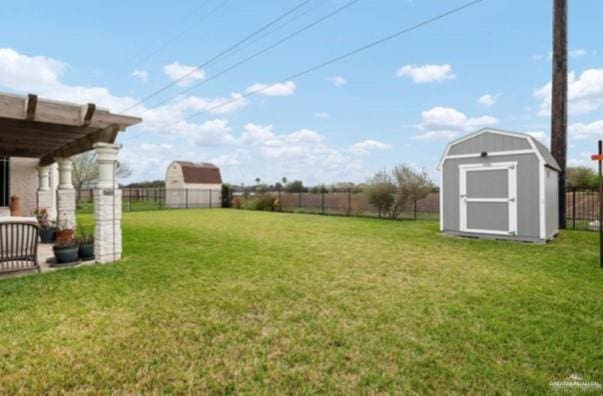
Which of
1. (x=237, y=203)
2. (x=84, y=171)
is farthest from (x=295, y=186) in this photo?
(x=84, y=171)

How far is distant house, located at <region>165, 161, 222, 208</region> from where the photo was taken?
2267 cm

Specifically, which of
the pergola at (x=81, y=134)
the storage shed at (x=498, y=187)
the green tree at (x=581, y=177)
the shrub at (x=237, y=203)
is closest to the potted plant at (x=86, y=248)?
the pergola at (x=81, y=134)

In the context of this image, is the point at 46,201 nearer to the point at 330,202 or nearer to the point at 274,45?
the point at 274,45

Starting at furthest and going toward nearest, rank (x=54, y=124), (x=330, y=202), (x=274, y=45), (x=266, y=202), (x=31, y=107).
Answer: (x=266, y=202) → (x=330, y=202) → (x=274, y=45) → (x=54, y=124) → (x=31, y=107)

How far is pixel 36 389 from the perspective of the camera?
1.97 metres

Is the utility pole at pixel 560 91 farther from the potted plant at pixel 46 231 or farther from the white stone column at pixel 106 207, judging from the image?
the potted plant at pixel 46 231

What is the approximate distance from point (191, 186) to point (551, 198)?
21487 mm

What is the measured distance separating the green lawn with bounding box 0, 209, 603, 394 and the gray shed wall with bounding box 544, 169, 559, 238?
2.14 metres

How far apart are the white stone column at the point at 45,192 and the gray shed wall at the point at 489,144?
38.0 feet

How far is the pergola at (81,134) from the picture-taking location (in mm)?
4215

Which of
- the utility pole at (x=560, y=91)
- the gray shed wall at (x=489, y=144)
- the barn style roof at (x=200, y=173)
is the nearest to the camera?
the gray shed wall at (x=489, y=144)

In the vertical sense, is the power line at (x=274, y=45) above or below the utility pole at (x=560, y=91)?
above

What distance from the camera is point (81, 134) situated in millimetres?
5848

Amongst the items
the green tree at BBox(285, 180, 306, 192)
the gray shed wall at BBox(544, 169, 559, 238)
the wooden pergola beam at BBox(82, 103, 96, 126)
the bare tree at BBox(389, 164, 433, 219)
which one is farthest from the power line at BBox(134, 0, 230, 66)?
the green tree at BBox(285, 180, 306, 192)
